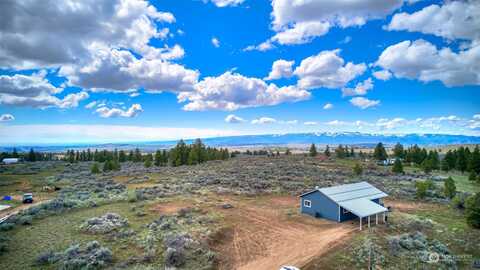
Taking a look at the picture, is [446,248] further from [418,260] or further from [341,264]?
[341,264]

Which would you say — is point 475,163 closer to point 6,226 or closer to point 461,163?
point 461,163

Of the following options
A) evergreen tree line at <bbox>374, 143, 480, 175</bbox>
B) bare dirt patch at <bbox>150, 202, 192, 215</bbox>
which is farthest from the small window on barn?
evergreen tree line at <bbox>374, 143, 480, 175</bbox>

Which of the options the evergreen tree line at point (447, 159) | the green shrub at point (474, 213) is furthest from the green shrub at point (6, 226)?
the evergreen tree line at point (447, 159)

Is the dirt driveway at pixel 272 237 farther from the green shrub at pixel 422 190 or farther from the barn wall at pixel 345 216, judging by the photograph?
the green shrub at pixel 422 190

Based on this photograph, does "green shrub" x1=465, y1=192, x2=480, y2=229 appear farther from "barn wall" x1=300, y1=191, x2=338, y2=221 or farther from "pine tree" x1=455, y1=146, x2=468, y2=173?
"pine tree" x1=455, y1=146, x2=468, y2=173

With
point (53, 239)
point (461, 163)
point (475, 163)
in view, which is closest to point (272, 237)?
point (53, 239)

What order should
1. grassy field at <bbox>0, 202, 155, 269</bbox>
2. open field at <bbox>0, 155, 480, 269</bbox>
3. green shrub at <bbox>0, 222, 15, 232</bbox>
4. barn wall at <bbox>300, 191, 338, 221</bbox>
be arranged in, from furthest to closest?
barn wall at <bbox>300, 191, 338, 221</bbox> < green shrub at <bbox>0, 222, 15, 232</bbox> < open field at <bbox>0, 155, 480, 269</bbox> < grassy field at <bbox>0, 202, 155, 269</bbox>

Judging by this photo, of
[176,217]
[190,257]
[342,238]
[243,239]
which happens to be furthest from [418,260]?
[176,217]
